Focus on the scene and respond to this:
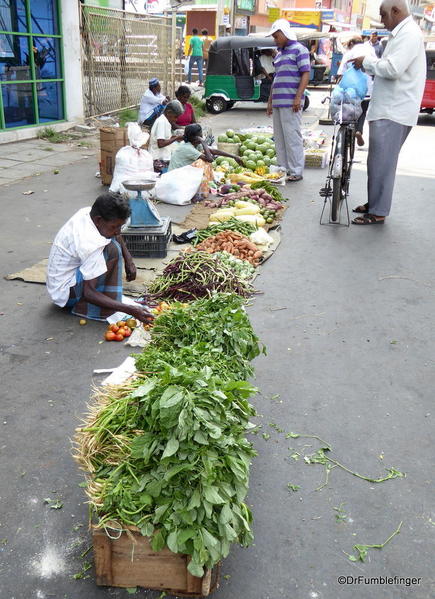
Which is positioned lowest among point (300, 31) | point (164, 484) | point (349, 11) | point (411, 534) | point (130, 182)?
point (411, 534)

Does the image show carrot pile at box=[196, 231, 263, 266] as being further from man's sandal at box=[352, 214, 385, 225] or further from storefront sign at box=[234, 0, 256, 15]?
storefront sign at box=[234, 0, 256, 15]

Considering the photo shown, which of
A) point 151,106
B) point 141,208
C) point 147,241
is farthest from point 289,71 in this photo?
point 147,241

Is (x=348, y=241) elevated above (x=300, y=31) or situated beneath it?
situated beneath

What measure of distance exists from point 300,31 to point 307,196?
801 inches

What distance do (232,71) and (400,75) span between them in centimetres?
1209

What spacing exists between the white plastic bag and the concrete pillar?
6.41 m

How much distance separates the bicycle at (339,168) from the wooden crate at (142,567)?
5.48 meters

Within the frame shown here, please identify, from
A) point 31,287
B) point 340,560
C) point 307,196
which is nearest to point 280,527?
point 340,560

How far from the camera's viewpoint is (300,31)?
25.4 m

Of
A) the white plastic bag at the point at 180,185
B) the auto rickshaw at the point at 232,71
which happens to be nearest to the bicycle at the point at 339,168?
the white plastic bag at the point at 180,185

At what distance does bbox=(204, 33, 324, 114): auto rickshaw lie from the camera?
16.9 metres

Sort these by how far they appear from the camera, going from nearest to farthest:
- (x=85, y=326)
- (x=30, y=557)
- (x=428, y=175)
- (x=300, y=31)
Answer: (x=30, y=557)
(x=85, y=326)
(x=428, y=175)
(x=300, y=31)

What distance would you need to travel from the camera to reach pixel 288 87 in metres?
8.52

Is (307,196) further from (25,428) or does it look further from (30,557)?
(30,557)
